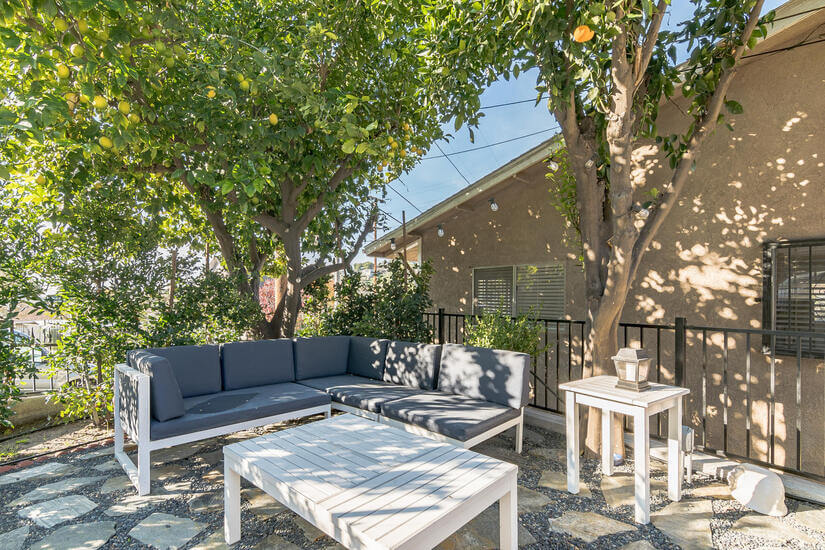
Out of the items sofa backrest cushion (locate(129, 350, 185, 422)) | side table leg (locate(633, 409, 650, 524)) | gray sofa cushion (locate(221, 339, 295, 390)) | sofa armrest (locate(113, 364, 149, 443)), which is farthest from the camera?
gray sofa cushion (locate(221, 339, 295, 390))

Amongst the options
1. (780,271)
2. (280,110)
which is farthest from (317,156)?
(780,271)

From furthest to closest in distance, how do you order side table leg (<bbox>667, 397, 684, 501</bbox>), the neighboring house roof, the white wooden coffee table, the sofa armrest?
the neighboring house roof, the sofa armrest, side table leg (<bbox>667, 397, 684, 501</bbox>), the white wooden coffee table

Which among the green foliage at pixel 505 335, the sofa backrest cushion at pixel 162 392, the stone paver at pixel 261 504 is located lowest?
the stone paver at pixel 261 504

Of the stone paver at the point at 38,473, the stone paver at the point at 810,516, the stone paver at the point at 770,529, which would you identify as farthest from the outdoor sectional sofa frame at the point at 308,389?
the stone paver at the point at 810,516

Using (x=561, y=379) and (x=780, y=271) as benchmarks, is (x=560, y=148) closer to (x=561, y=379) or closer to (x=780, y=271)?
(x=780, y=271)

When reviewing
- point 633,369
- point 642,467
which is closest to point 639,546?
point 642,467

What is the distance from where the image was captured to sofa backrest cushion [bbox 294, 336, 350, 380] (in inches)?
179

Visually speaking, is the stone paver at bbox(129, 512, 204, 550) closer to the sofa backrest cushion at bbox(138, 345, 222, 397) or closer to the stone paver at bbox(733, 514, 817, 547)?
the sofa backrest cushion at bbox(138, 345, 222, 397)

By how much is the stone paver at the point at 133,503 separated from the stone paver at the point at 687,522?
10.5ft

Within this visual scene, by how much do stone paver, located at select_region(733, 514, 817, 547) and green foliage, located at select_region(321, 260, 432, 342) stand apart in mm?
3506

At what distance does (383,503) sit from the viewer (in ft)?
5.95

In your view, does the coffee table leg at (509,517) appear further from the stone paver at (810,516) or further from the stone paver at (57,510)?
the stone paver at (57,510)

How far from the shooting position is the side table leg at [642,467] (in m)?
2.54

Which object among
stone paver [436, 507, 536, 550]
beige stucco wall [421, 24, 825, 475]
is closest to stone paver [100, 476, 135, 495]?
stone paver [436, 507, 536, 550]
